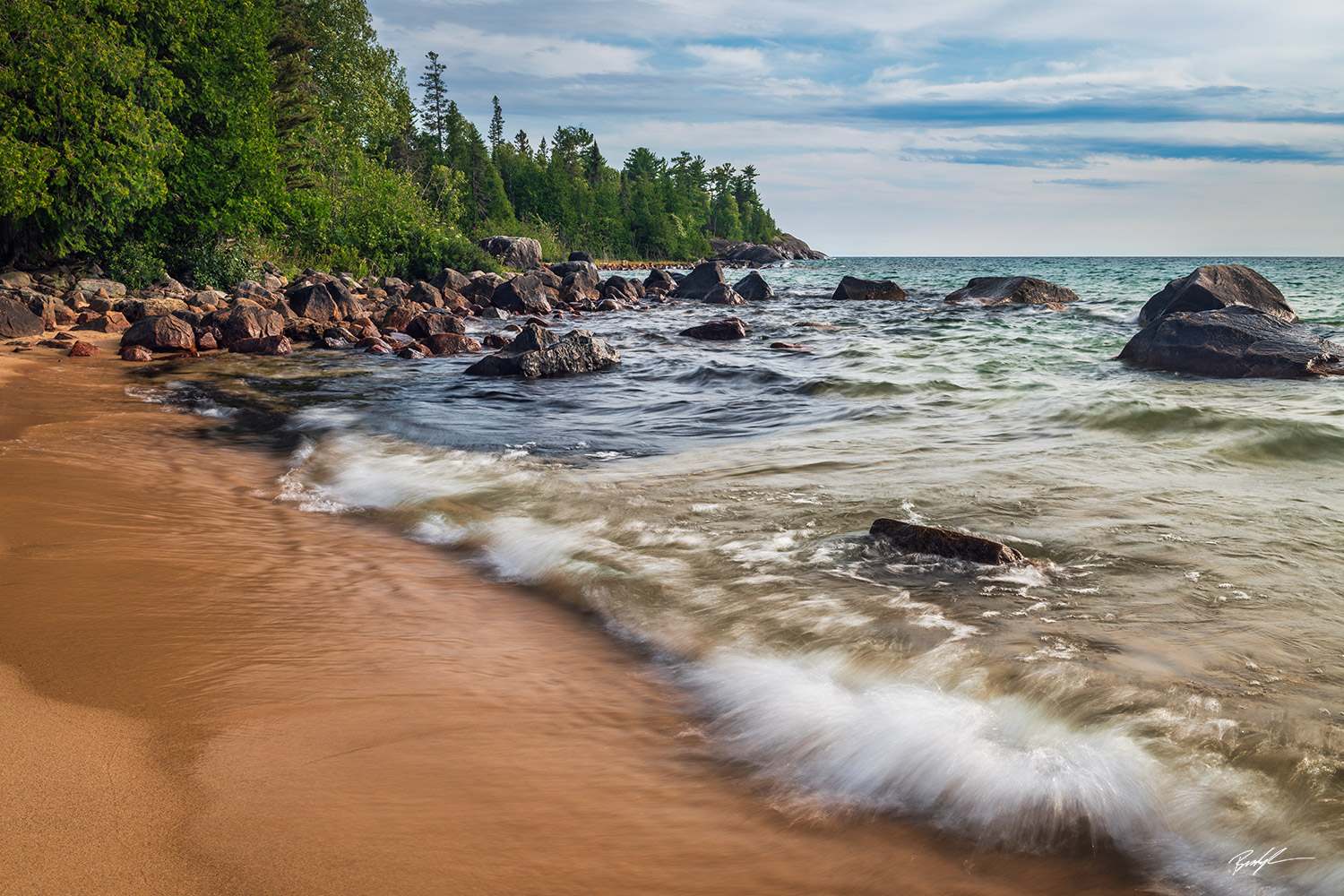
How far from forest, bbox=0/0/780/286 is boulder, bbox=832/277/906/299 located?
666 inches

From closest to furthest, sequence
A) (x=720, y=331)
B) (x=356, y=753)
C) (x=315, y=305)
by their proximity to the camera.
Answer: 1. (x=356, y=753)
2. (x=315, y=305)
3. (x=720, y=331)

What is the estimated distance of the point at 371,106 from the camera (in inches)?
1426

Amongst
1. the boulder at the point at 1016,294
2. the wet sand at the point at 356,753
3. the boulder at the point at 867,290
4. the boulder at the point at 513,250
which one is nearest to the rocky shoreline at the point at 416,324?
the boulder at the point at 1016,294

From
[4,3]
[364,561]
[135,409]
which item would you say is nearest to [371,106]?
[4,3]

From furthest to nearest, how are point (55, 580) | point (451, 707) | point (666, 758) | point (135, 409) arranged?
point (135, 409) < point (55, 580) < point (451, 707) < point (666, 758)

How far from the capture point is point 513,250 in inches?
1886

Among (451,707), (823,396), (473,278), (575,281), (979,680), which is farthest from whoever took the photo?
(575,281)

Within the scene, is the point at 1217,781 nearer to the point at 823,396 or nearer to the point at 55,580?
the point at 55,580

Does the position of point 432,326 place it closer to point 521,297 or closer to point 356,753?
point 521,297

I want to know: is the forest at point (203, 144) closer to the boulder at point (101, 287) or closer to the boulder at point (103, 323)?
the boulder at point (101, 287)

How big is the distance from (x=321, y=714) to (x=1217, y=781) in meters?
2.95

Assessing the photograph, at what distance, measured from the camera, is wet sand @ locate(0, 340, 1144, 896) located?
2.02 metres

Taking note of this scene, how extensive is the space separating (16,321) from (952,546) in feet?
51.7

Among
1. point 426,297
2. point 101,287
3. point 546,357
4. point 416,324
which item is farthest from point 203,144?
point 546,357
